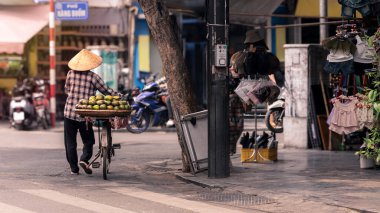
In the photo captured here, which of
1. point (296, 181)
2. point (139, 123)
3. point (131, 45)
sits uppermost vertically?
point (131, 45)

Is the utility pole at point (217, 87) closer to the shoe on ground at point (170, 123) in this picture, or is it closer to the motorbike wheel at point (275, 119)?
the motorbike wheel at point (275, 119)

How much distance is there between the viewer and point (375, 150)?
12.2m

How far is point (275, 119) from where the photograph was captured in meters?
19.9

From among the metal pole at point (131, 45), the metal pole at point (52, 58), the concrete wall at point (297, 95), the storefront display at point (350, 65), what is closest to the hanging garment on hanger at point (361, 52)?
the storefront display at point (350, 65)

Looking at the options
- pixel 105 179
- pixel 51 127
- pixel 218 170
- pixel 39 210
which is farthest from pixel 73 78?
pixel 51 127

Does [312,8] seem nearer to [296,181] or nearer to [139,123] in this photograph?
[139,123]

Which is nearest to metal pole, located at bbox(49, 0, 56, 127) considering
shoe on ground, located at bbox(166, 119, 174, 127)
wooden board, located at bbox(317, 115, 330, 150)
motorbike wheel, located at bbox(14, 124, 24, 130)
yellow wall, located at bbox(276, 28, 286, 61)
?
motorbike wheel, located at bbox(14, 124, 24, 130)

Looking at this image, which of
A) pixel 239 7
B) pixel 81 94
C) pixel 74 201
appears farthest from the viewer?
pixel 239 7

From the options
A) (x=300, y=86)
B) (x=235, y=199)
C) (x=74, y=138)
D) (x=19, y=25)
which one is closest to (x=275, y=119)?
(x=300, y=86)

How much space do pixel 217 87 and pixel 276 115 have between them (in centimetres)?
680

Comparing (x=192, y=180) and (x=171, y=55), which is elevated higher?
(x=171, y=55)

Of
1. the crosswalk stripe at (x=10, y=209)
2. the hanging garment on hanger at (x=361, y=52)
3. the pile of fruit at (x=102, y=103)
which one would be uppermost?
the hanging garment on hanger at (x=361, y=52)

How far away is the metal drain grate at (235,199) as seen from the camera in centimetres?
1140

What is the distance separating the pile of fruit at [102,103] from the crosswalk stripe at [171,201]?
50.8 inches
